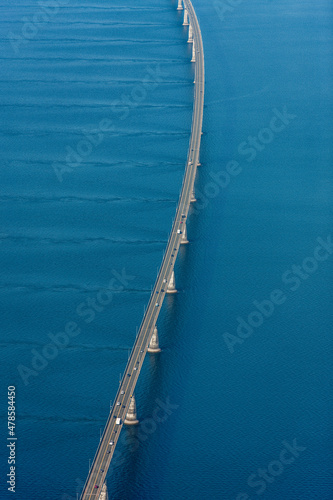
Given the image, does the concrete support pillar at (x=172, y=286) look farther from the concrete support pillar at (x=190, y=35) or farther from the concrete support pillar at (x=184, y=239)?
the concrete support pillar at (x=190, y=35)

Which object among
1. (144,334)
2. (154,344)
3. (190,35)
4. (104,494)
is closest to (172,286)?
(144,334)

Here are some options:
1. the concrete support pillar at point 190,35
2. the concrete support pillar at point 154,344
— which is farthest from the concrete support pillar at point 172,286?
the concrete support pillar at point 190,35

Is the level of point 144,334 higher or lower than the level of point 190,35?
lower

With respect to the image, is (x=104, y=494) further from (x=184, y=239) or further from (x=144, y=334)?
(x=184, y=239)

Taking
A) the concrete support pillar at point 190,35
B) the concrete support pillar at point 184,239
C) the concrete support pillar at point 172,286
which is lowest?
the concrete support pillar at point 172,286

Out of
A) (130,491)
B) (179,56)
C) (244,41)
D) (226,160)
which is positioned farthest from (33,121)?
(130,491)

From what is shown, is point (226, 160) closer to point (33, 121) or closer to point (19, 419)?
point (33, 121)

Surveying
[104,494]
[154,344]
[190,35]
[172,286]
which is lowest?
[104,494]

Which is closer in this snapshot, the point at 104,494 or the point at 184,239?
the point at 104,494

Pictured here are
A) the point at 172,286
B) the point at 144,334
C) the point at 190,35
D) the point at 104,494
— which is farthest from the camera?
the point at 190,35
